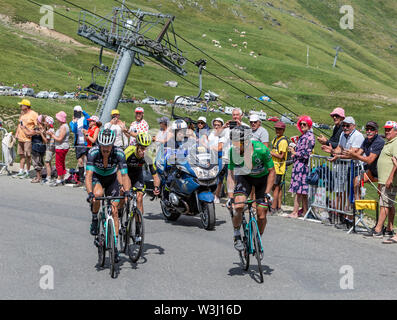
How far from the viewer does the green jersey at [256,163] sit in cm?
871

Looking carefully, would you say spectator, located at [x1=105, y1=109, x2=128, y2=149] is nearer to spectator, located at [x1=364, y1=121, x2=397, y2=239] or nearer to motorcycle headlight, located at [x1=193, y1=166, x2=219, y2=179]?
motorcycle headlight, located at [x1=193, y1=166, x2=219, y2=179]

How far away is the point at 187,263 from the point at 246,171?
175 cm

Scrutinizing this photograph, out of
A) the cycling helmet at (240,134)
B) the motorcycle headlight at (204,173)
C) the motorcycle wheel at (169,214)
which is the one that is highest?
the cycling helmet at (240,134)

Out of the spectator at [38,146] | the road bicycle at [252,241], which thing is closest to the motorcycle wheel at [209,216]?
the road bicycle at [252,241]

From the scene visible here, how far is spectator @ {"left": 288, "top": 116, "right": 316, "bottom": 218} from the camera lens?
43.6 ft

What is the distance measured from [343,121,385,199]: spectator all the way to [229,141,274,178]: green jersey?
376cm

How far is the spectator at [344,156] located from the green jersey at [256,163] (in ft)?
12.5

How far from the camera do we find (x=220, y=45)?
143000 mm

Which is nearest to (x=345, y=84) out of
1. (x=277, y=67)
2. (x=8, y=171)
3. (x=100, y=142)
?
(x=277, y=67)

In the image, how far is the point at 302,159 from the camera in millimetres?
13461

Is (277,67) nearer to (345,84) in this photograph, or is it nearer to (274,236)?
(345,84)

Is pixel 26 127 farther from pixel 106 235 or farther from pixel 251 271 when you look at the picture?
pixel 251 271

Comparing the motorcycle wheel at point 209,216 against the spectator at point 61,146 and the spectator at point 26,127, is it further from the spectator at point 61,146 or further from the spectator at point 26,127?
the spectator at point 26,127
